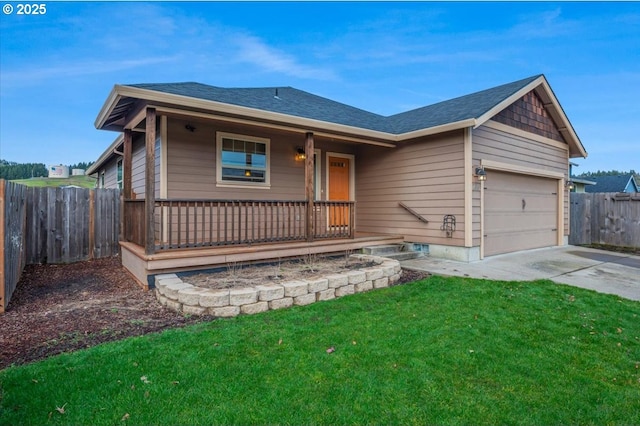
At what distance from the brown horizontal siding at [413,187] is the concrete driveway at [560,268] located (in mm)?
896

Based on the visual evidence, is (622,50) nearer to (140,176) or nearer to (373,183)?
(373,183)

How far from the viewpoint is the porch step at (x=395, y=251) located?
7.32 m

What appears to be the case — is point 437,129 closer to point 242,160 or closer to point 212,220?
point 242,160

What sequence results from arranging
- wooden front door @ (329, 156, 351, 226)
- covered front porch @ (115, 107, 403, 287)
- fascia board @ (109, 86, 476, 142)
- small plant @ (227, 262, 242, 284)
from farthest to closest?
Answer: wooden front door @ (329, 156, 351, 226) < covered front porch @ (115, 107, 403, 287) < small plant @ (227, 262, 242, 284) < fascia board @ (109, 86, 476, 142)

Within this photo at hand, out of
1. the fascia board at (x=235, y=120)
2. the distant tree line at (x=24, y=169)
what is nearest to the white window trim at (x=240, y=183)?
A: the fascia board at (x=235, y=120)

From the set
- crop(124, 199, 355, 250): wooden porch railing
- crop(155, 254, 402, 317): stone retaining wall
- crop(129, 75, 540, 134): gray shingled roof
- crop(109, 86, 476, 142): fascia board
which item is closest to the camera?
crop(155, 254, 402, 317): stone retaining wall

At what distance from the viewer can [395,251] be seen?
25.4 ft

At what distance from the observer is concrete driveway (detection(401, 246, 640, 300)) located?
537cm

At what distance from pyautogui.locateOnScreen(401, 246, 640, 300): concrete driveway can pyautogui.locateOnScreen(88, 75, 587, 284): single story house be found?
0.52m

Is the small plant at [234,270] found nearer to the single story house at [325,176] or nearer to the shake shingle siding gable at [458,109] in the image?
the single story house at [325,176]

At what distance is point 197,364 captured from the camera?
2.67m

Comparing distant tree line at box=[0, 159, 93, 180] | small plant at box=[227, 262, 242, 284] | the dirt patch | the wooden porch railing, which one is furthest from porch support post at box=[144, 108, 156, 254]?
distant tree line at box=[0, 159, 93, 180]

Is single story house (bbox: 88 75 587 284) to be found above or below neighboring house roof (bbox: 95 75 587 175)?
below

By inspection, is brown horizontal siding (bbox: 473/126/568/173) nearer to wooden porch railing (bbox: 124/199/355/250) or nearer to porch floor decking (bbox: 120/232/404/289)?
wooden porch railing (bbox: 124/199/355/250)
